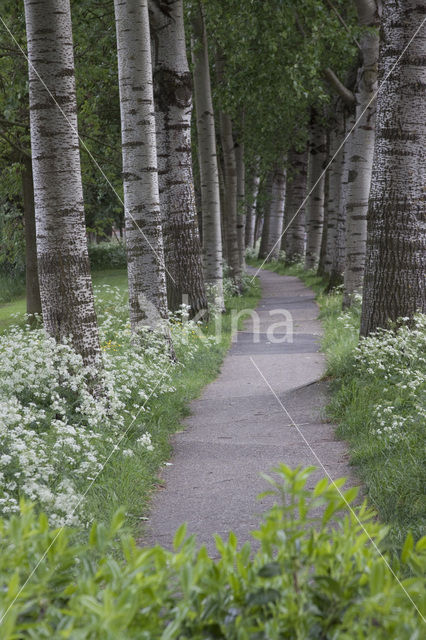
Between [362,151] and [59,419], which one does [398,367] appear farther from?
[362,151]

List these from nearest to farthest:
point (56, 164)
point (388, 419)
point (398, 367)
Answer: point (388, 419)
point (56, 164)
point (398, 367)

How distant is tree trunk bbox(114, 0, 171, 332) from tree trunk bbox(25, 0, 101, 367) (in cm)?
263

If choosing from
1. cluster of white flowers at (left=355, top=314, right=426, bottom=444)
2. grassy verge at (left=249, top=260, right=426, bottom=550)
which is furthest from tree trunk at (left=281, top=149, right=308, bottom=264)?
cluster of white flowers at (left=355, top=314, right=426, bottom=444)

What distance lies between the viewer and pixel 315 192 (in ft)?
86.5

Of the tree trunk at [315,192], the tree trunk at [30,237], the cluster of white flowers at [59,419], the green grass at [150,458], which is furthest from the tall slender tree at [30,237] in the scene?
the tree trunk at [315,192]

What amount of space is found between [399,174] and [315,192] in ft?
61.5

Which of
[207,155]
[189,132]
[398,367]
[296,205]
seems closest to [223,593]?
[398,367]

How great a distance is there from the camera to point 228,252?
810 inches

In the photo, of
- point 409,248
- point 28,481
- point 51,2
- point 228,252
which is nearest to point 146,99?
point 51,2

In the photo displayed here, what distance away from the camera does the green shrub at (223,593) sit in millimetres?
1781

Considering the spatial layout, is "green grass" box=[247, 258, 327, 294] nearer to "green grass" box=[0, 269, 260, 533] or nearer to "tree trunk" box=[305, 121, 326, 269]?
"tree trunk" box=[305, 121, 326, 269]

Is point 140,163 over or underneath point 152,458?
over

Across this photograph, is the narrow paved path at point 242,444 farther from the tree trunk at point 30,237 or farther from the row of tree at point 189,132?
the tree trunk at point 30,237

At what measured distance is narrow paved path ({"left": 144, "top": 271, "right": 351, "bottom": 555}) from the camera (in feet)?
16.5
